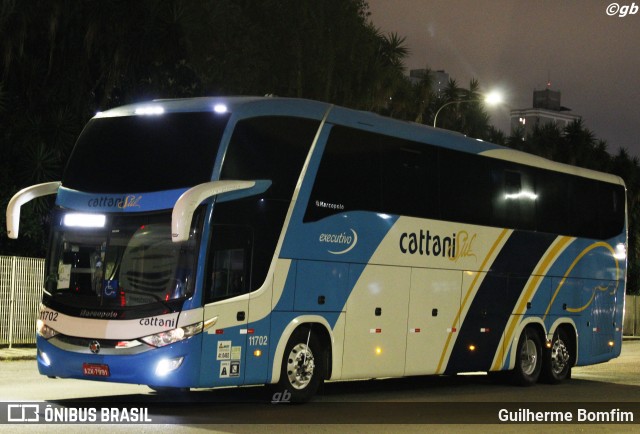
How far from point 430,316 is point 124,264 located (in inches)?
246

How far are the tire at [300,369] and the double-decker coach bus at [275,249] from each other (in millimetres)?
26

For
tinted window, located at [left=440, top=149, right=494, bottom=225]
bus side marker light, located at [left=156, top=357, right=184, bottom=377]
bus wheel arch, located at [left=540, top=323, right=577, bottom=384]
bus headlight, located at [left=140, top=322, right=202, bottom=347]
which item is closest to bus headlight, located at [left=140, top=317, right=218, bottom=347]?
bus headlight, located at [left=140, top=322, right=202, bottom=347]

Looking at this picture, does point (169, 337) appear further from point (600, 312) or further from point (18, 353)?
point (600, 312)

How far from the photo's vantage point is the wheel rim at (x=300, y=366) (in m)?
16.0

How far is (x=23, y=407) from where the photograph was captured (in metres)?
14.2

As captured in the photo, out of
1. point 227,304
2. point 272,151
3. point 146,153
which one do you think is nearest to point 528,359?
point 272,151

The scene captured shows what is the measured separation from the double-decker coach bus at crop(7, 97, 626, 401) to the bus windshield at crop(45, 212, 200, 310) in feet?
0.06

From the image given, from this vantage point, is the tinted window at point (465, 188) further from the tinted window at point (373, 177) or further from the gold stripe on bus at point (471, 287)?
the gold stripe on bus at point (471, 287)

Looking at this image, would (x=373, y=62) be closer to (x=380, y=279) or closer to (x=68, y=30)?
(x=68, y=30)

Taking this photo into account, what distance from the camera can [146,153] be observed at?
15133mm

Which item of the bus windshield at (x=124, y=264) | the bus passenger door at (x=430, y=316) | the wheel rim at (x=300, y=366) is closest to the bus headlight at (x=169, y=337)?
the bus windshield at (x=124, y=264)

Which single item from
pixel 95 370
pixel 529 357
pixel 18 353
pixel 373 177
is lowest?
pixel 18 353

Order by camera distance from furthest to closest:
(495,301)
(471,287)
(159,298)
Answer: (495,301), (471,287), (159,298)

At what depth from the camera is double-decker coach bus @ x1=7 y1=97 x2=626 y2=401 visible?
1448 centimetres
